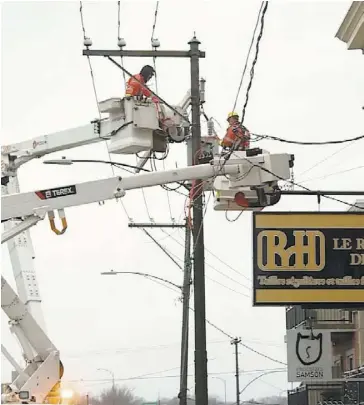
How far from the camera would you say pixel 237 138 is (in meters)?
14.8

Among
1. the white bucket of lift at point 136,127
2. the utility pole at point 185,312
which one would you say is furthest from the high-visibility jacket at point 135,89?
the utility pole at point 185,312

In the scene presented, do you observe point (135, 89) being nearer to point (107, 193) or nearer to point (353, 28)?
point (107, 193)

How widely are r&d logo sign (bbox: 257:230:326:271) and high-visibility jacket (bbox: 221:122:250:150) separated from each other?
1.63 metres

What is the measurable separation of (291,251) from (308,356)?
490cm

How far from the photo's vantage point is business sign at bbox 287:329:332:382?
19344 mm

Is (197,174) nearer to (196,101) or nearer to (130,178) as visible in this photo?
(130,178)

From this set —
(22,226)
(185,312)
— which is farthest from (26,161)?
(185,312)

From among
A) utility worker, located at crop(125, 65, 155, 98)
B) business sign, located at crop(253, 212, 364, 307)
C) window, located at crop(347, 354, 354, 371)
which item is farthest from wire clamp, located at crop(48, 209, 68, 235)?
window, located at crop(347, 354, 354, 371)

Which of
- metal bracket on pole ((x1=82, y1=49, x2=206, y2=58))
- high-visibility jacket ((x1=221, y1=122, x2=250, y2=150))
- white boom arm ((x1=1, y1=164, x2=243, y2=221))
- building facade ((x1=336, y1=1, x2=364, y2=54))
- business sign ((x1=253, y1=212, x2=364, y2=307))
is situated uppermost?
metal bracket on pole ((x1=82, y1=49, x2=206, y2=58))

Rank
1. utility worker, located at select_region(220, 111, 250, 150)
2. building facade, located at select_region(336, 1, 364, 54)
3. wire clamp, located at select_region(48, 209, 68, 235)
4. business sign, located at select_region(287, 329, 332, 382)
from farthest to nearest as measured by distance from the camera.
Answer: business sign, located at select_region(287, 329, 332, 382), utility worker, located at select_region(220, 111, 250, 150), building facade, located at select_region(336, 1, 364, 54), wire clamp, located at select_region(48, 209, 68, 235)

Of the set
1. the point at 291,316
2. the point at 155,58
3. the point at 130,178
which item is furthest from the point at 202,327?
the point at 291,316

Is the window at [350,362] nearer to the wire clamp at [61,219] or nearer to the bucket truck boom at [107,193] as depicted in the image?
the bucket truck boom at [107,193]

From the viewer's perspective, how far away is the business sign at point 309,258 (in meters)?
15.4

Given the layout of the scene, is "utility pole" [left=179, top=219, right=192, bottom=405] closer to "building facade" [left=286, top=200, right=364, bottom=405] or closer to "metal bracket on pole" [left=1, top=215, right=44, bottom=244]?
"building facade" [left=286, top=200, right=364, bottom=405]
